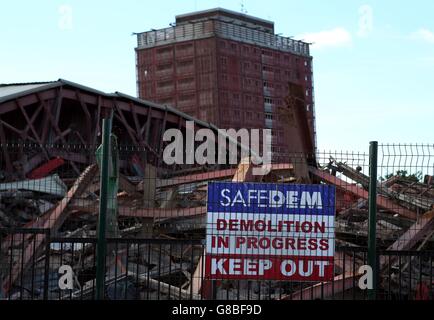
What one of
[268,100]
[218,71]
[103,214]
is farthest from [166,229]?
[268,100]

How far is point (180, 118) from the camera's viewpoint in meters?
44.3

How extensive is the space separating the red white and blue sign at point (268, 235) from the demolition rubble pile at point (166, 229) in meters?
0.40

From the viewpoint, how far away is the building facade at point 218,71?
10519 centimetres

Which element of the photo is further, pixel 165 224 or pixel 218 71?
pixel 218 71

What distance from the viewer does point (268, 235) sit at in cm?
1088

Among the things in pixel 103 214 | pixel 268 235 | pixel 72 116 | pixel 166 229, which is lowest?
pixel 166 229

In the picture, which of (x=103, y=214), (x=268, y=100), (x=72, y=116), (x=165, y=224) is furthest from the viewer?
(x=268, y=100)

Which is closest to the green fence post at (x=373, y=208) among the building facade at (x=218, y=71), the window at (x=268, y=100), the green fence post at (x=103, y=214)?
the green fence post at (x=103, y=214)

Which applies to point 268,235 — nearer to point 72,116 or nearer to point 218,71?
point 72,116

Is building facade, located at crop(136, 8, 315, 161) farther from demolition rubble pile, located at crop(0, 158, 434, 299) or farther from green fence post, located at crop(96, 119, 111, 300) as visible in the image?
green fence post, located at crop(96, 119, 111, 300)

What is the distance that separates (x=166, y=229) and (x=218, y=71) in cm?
9202
